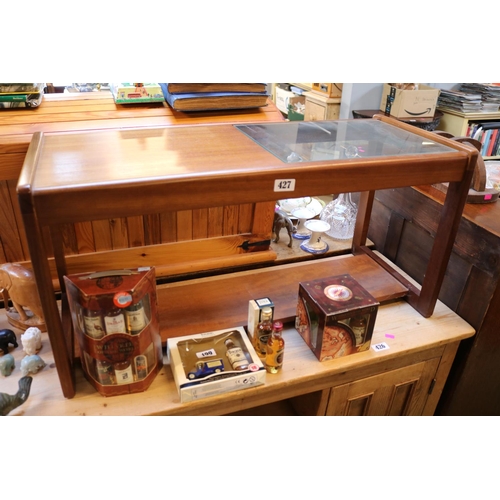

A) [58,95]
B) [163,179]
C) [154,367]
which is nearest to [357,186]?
[163,179]

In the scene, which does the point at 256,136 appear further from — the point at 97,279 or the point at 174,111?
the point at 97,279

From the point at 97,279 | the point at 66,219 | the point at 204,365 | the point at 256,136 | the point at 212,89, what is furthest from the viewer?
the point at 212,89

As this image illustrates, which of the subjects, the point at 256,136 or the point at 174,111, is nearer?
the point at 256,136

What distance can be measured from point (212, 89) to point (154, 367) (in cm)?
89

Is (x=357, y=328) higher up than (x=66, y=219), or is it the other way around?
(x=66, y=219)

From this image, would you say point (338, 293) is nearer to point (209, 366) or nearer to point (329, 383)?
point (329, 383)

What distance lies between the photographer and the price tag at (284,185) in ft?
3.33

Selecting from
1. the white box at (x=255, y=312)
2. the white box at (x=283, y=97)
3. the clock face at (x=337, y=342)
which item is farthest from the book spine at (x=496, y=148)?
the white box at (x=255, y=312)

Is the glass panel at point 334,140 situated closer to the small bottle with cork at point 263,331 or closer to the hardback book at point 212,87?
the hardback book at point 212,87

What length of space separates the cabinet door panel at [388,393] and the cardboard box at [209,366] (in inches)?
13.0

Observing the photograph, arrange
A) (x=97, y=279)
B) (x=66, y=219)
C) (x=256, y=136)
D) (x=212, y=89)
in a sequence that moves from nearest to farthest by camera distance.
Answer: (x=66, y=219), (x=97, y=279), (x=256, y=136), (x=212, y=89)

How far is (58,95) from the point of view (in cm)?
144

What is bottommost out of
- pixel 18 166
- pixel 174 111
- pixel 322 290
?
pixel 322 290

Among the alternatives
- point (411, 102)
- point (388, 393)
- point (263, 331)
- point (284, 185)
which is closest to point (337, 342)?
point (263, 331)
